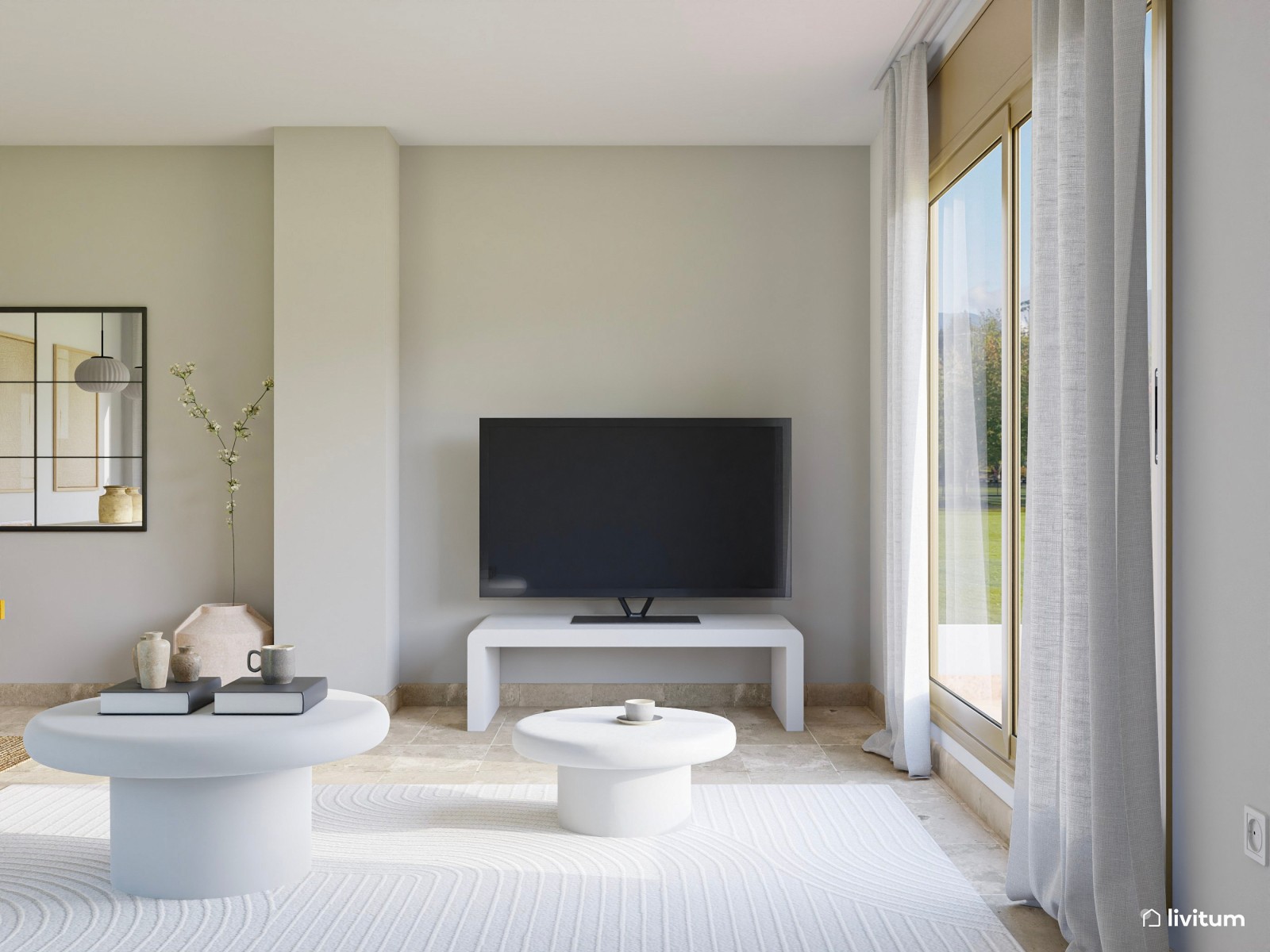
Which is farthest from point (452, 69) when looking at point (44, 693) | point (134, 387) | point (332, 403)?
point (44, 693)

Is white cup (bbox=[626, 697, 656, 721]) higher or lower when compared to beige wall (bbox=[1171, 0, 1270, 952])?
lower

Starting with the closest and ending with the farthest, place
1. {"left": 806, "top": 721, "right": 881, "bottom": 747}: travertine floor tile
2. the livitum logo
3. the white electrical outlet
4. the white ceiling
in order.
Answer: the white electrical outlet < the livitum logo < the white ceiling < {"left": 806, "top": 721, "right": 881, "bottom": 747}: travertine floor tile

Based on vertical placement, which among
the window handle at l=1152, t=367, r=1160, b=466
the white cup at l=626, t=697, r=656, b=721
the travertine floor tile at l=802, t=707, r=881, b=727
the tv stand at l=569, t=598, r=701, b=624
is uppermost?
the window handle at l=1152, t=367, r=1160, b=466

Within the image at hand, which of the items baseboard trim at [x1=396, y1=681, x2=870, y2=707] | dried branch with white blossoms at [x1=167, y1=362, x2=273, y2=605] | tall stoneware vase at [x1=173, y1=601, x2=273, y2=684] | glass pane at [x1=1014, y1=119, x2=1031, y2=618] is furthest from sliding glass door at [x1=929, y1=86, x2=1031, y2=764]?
dried branch with white blossoms at [x1=167, y1=362, x2=273, y2=605]

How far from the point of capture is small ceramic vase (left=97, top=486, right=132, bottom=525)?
15.8 ft

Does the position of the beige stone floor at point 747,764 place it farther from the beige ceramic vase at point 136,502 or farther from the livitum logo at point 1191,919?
the beige ceramic vase at point 136,502

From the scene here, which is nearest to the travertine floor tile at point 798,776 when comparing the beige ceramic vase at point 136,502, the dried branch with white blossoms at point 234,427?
the dried branch with white blossoms at point 234,427

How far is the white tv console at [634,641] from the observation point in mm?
4336

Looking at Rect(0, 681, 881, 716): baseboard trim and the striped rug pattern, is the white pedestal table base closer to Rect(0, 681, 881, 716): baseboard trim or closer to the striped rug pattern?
the striped rug pattern

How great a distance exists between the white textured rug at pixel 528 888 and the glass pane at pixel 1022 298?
0.99m

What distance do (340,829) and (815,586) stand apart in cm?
264

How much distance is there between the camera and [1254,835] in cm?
175

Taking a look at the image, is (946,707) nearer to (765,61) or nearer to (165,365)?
(765,61)

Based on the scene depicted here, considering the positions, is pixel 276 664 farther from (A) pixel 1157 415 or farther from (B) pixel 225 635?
(A) pixel 1157 415
